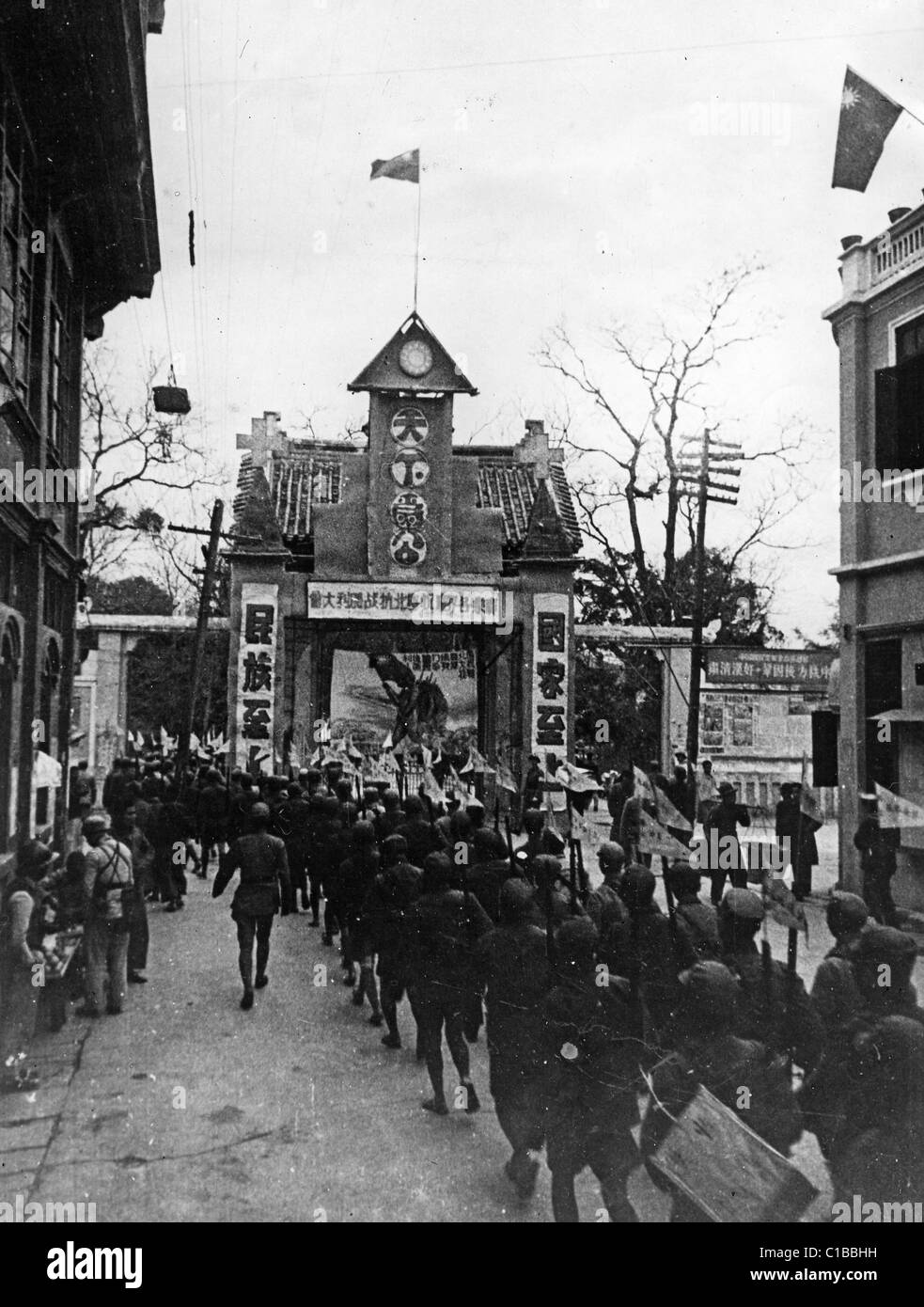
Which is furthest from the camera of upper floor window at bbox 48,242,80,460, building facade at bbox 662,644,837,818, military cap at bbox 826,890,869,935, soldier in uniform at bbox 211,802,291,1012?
building facade at bbox 662,644,837,818

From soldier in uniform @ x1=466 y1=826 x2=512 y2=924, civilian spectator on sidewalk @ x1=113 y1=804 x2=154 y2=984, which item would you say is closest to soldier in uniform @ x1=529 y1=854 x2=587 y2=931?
soldier in uniform @ x1=466 y1=826 x2=512 y2=924

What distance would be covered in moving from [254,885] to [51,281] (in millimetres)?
6334

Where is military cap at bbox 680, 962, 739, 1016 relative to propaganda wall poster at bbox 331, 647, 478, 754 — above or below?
below

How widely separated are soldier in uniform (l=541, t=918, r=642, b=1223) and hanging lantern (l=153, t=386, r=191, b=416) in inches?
334

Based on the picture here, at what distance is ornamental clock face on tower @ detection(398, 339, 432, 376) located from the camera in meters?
19.2

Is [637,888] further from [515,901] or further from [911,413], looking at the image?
[911,413]

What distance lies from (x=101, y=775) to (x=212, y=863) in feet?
16.5

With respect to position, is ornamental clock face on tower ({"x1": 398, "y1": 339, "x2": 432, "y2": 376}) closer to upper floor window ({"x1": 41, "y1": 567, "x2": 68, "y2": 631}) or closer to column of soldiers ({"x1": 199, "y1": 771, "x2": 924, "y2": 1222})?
upper floor window ({"x1": 41, "y1": 567, "x2": 68, "y2": 631})

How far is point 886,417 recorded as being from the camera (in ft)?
38.3

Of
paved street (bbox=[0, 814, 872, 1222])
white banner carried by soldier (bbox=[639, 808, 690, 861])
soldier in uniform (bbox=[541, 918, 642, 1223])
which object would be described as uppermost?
white banner carried by soldier (bbox=[639, 808, 690, 861])

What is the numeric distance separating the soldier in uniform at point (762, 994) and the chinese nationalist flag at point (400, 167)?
6112mm

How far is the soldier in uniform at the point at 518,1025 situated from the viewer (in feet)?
16.3

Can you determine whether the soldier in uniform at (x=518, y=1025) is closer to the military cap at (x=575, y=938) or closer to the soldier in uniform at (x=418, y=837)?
the military cap at (x=575, y=938)
